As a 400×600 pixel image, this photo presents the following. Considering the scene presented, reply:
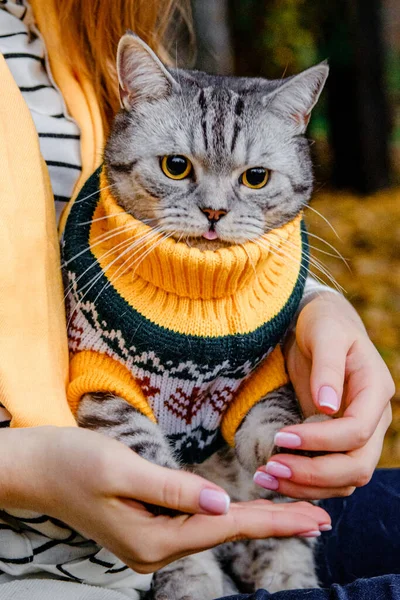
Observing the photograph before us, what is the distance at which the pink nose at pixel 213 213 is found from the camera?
96 cm

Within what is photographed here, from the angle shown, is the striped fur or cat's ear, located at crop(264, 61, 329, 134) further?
cat's ear, located at crop(264, 61, 329, 134)

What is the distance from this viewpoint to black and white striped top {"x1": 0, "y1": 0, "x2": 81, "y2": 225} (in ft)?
3.55

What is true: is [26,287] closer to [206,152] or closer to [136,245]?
[136,245]

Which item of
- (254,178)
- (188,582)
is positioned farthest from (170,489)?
(254,178)

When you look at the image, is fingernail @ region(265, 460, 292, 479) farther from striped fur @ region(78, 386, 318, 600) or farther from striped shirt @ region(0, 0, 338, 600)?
striped shirt @ region(0, 0, 338, 600)

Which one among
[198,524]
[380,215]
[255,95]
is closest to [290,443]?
[198,524]

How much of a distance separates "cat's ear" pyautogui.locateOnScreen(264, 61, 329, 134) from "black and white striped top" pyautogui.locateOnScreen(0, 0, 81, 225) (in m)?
0.35

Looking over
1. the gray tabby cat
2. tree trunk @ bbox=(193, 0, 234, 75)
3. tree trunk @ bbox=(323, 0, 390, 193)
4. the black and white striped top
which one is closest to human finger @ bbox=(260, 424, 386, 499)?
the gray tabby cat

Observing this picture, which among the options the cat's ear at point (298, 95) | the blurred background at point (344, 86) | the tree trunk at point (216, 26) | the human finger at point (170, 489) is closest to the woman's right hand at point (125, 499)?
the human finger at point (170, 489)

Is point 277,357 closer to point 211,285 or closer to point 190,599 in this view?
point 211,285

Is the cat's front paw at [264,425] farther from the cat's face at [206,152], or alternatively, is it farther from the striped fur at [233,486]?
the cat's face at [206,152]

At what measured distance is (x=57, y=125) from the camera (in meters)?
1.10

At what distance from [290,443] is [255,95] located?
576 millimetres

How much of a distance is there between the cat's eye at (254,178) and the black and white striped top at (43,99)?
301mm
